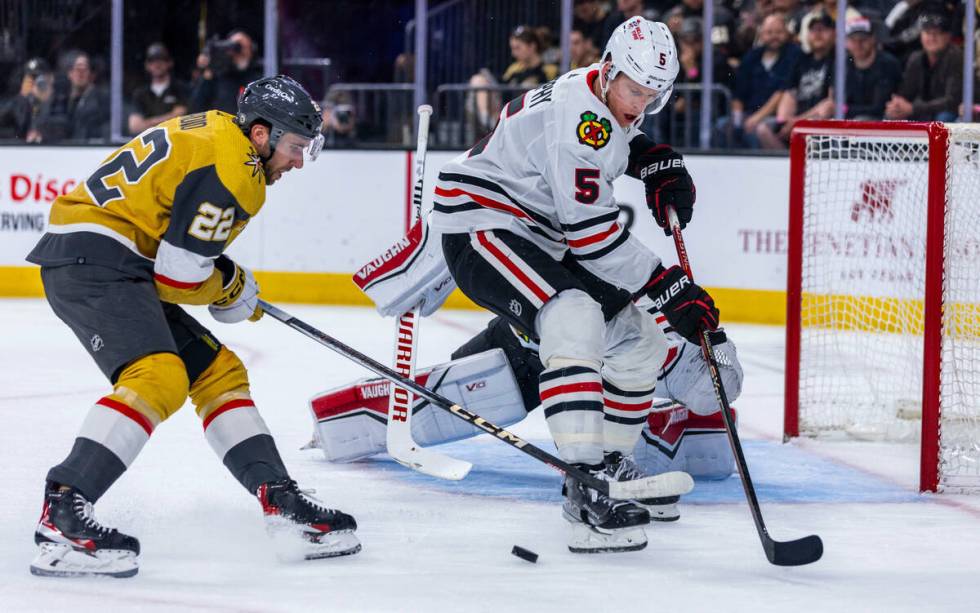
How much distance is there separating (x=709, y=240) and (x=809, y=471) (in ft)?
9.92

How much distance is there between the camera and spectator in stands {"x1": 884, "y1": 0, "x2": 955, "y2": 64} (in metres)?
6.35

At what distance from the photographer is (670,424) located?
3318 millimetres

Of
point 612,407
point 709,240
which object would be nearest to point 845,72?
point 709,240

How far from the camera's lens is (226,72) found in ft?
23.5

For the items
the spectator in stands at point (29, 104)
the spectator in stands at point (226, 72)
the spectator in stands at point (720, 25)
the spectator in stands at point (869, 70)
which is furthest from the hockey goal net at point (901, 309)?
the spectator in stands at point (29, 104)

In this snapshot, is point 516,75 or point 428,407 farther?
point 516,75

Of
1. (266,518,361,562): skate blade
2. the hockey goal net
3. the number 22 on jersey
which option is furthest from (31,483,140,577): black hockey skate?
the hockey goal net

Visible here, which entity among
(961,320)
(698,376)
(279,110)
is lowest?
(698,376)

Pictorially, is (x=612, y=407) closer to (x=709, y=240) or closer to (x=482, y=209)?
(x=482, y=209)

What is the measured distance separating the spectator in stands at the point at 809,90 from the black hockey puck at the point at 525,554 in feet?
14.1

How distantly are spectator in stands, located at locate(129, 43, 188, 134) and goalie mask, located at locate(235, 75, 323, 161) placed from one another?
475 cm

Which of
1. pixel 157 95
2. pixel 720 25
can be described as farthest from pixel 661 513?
pixel 157 95

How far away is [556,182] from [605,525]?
0.66 m

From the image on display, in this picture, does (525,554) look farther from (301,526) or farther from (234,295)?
(234,295)
